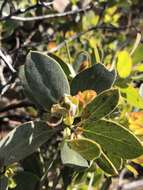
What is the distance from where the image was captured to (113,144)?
1038 mm

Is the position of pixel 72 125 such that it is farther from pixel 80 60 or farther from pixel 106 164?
pixel 80 60

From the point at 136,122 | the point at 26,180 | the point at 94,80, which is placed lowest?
the point at 26,180

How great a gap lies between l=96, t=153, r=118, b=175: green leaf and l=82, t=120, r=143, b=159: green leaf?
0.7 inches

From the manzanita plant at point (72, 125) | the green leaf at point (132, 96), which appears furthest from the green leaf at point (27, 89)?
the green leaf at point (132, 96)

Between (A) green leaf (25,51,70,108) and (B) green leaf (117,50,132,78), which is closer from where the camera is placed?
(A) green leaf (25,51,70,108)

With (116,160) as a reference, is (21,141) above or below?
above

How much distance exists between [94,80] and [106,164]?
0.56 feet

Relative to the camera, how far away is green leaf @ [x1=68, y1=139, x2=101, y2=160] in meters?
1.01

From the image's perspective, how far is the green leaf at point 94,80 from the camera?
109 centimetres

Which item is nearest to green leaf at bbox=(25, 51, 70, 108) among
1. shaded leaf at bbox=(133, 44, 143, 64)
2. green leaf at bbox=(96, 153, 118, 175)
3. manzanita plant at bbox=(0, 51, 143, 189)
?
manzanita plant at bbox=(0, 51, 143, 189)

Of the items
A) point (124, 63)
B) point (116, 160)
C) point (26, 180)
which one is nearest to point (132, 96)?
point (124, 63)

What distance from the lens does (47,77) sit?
1.06 meters

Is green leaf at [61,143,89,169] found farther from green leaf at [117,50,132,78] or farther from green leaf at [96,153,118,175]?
green leaf at [117,50,132,78]

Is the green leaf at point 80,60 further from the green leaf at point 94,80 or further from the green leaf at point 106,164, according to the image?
the green leaf at point 106,164
